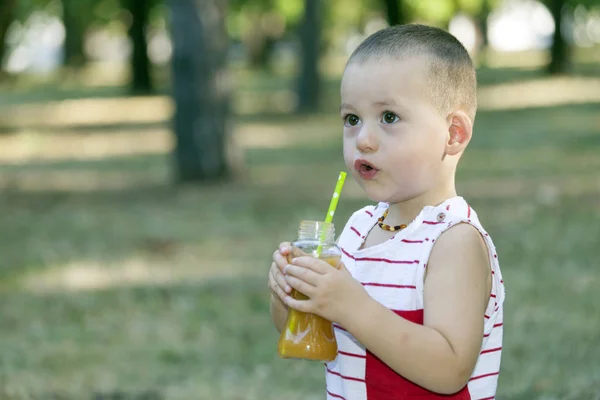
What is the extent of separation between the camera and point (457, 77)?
2270mm

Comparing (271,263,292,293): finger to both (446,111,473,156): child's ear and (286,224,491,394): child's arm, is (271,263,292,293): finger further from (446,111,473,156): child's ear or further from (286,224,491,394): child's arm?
(446,111,473,156): child's ear

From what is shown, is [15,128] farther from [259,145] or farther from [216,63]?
[216,63]

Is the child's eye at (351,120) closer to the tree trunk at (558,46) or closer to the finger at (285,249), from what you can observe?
the finger at (285,249)

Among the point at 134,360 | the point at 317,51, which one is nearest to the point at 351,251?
the point at 134,360

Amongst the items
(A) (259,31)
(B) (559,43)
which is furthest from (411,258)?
(A) (259,31)

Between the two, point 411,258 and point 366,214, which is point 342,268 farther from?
point 366,214

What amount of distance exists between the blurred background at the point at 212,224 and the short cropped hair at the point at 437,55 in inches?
85.4

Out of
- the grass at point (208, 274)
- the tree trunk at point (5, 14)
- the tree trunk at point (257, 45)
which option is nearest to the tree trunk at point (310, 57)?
the tree trunk at point (5, 14)

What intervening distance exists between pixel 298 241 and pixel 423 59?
49cm

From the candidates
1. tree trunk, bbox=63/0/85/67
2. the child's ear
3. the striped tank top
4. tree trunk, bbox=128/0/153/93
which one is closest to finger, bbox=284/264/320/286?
the striped tank top

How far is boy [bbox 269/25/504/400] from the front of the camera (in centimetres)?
210

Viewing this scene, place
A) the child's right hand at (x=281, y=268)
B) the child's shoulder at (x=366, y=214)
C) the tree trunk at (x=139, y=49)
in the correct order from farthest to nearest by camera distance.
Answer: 1. the tree trunk at (x=139, y=49)
2. the child's shoulder at (x=366, y=214)
3. the child's right hand at (x=281, y=268)

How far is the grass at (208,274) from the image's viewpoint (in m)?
4.68

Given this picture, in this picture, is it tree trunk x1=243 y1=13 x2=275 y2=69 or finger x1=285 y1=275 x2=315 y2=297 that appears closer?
finger x1=285 y1=275 x2=315 y2=297
